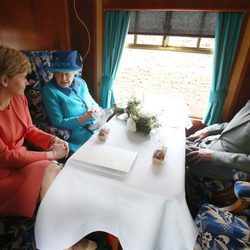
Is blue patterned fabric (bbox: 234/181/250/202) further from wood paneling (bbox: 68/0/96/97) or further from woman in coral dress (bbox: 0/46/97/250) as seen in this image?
wood paneling (bbox: 68/0/96/97)

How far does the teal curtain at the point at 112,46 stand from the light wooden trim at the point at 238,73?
1.18m

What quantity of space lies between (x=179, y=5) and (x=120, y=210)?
1.95 meters

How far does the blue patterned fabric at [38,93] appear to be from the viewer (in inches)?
61.5

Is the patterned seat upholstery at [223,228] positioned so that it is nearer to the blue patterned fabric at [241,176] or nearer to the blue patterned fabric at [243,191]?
the blue patterned fabric at [243,191]

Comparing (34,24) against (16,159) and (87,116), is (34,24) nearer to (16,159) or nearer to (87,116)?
(87,116)

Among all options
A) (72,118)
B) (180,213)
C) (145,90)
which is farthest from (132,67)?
(180,213)

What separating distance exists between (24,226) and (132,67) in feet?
6.81

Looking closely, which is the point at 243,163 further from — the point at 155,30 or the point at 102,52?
the point at 102,52

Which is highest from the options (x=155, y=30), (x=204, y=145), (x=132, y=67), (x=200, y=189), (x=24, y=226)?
(x=155, y=30)

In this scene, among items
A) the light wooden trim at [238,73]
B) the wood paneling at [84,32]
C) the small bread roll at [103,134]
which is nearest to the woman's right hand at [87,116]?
the small bread roll at [103,134]

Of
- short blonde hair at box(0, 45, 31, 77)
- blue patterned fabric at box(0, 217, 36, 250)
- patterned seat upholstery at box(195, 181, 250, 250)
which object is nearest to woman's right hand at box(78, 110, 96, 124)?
short blonde hair at box(0, 45, 31, 77)

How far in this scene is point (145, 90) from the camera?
257 centimetres

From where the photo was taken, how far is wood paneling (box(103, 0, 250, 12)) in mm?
1768

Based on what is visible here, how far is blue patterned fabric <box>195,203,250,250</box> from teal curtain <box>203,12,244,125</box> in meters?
1.33
